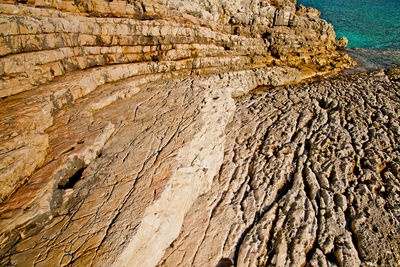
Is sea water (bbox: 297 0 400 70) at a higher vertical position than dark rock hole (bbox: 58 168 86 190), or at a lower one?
higher

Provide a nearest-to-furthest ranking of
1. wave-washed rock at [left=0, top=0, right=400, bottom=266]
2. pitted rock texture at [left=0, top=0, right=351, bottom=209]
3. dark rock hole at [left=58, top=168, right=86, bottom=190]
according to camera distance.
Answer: wave-washed rock at [left=0, top=0, right=400, bottom=266], dark rock hole at [left=58, top=168, right=86, bottom=190], pitted rock texture at [left=0, top=0, right=351, bottom=209]

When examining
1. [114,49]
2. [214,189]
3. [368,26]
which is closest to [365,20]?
[368,26]

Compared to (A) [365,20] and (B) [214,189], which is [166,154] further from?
(A) [365,20]

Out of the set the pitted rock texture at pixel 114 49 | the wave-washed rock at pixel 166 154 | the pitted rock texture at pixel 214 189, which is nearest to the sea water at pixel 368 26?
the pitted rock texture at pixel 114 49

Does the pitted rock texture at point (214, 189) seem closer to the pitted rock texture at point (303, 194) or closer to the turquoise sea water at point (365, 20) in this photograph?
the pitted rock texture at point (303, 194)

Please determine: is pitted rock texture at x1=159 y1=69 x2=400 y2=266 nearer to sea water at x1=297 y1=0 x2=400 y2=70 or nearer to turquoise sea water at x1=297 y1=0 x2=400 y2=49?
sea water at x1=297 y1=0 x2=400 y2=70

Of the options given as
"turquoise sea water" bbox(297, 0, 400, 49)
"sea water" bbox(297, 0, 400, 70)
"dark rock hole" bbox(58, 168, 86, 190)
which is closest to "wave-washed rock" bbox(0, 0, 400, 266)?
"dark rock hole" bbox(58, 168, 86, 190)
